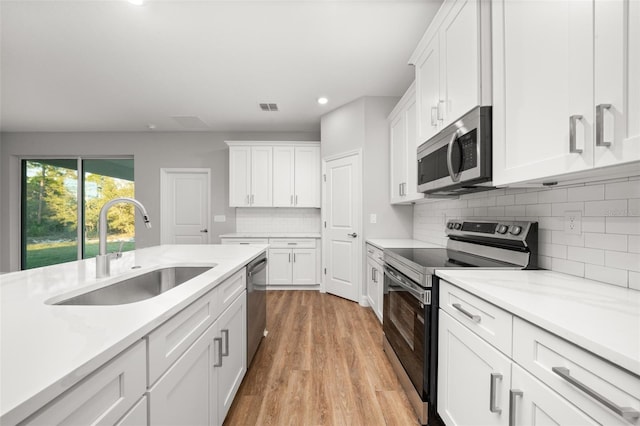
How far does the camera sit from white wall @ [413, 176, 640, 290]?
3.50 feet

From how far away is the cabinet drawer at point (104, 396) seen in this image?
494 millimetres

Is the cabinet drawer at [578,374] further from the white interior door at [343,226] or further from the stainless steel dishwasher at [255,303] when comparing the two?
the white interior door at [343,226]

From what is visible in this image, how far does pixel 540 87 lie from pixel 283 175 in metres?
3.90

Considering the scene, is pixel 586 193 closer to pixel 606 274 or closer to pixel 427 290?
pixel 606 274

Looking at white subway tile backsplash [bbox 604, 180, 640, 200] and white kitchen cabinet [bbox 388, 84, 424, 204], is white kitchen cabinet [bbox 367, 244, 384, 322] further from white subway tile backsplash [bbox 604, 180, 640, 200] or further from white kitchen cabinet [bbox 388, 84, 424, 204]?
white subway tile backsplash [bbox 604, 180, 640, 200]

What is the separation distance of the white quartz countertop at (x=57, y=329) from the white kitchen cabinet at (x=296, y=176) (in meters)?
3.43

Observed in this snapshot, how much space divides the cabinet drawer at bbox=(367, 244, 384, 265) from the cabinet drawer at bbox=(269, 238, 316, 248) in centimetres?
128

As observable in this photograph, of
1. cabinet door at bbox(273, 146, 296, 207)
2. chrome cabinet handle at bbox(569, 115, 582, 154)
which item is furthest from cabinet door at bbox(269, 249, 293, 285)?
chrome cabinet handle at bbox(569, 115, 582, 154)

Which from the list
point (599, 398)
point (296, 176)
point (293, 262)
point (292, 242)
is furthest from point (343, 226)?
point (599, 398)

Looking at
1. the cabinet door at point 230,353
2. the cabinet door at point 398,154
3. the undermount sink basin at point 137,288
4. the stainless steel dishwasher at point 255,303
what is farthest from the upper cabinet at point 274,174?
the undermount sink basin at point 137,288

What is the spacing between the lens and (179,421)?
3.14 ft

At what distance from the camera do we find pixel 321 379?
6.42ft

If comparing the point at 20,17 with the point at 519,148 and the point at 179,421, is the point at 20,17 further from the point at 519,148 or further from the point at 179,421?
the point at 519,148

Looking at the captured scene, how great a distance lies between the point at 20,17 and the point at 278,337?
352cm
